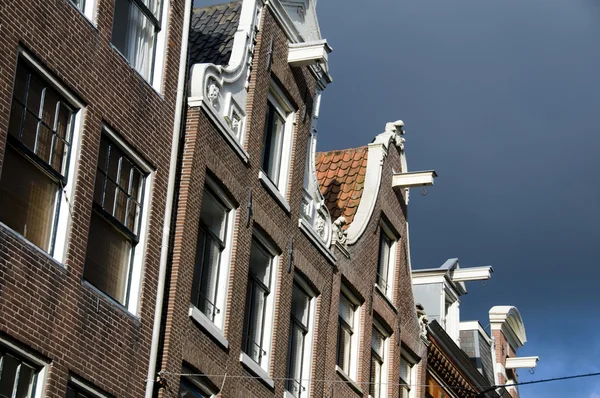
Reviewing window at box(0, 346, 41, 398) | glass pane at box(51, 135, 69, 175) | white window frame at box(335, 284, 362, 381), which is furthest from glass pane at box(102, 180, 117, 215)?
white window frame at box(335, 284, 362, 381)

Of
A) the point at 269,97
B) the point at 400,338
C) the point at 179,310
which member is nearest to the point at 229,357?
the point at 179,310

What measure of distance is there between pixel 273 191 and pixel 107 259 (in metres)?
6.39

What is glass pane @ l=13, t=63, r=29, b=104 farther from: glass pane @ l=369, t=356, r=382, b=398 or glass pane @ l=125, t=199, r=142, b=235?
glass pane @ l=369, t=356, r=382, b=398

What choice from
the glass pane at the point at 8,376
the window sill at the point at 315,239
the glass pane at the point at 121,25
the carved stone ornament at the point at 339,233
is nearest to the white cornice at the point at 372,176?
the carved stone ornament at the point at 339,233

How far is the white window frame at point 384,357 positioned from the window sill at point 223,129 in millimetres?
7957

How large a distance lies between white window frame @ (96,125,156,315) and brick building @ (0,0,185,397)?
0.8 inches

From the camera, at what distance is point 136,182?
60.1 ft

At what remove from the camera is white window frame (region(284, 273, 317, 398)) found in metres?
24.5

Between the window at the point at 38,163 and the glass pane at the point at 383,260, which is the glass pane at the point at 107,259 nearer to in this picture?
the window at the point at 38,163

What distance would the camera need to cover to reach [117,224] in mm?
17562

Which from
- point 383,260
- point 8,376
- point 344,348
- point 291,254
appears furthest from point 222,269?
point 383,260

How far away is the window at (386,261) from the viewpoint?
97.5 feet

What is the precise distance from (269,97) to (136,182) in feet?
20.7

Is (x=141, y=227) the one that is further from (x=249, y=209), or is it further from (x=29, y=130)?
(x=249, y=209)
